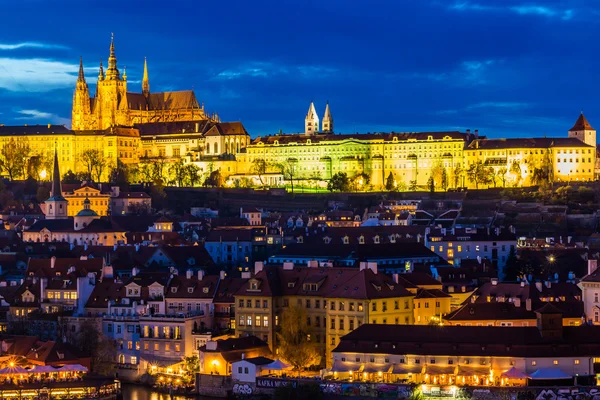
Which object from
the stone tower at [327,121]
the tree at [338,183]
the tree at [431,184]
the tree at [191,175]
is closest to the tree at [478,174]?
the tree at [431,184]

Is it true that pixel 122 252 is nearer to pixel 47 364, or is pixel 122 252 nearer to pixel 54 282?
pixel 54 282

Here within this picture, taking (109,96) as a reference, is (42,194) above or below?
below

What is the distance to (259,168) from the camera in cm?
16825

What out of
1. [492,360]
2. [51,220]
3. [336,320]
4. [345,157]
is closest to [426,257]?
[336,320]

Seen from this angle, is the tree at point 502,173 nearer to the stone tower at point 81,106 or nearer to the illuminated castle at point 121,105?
the illuminated castle at point 121,105

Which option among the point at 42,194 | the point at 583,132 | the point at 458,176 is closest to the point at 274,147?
the point at 458,176

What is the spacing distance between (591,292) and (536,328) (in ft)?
27.3

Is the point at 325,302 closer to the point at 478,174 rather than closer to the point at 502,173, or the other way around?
the point at 478,174

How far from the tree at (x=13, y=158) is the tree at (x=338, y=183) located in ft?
113

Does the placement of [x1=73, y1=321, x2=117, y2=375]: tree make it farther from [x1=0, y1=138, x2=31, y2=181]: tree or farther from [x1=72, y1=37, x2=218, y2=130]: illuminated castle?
[x1=72, y1=37, x2=218, y2=130]: illuminated castle

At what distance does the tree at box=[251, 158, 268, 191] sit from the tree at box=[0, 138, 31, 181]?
2673 cm

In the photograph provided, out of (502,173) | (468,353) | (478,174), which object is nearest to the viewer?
(468,353)

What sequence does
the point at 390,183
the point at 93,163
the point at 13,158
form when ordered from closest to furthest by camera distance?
the point at 390,183
the point at 13,158
the point at 93,163

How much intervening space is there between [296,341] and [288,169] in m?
121
